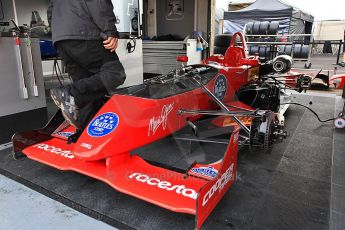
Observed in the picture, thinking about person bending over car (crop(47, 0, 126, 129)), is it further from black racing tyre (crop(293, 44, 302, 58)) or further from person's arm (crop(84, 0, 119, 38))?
black racing tyre (crop(293, 44, 302, 58))

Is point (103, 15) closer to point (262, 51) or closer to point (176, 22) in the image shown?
point (176, 22)

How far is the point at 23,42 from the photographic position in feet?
9.97

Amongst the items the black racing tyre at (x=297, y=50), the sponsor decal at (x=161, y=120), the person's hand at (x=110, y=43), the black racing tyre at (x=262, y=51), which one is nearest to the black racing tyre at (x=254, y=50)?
the black racing tyre at (x=262, y=51)

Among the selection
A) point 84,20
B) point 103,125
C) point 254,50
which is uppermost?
point 84,20

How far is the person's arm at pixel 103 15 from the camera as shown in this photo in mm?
2064

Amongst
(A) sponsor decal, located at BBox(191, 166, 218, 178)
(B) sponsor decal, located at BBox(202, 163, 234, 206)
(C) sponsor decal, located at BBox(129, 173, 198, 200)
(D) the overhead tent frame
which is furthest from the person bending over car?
(D) the overhead tent frame

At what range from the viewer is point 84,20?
212 cm

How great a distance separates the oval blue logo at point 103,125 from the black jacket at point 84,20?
0.59 metres

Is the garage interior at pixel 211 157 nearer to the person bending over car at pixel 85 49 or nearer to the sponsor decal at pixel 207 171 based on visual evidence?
the sponsor decal at pixel 207 171

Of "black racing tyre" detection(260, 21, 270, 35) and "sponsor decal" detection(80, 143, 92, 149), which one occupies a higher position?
"black racing tyre" detection(260, 21, 270, 35)

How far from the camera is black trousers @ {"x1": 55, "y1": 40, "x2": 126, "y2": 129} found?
215cm

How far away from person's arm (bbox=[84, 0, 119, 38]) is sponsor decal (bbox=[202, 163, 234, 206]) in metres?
1.25

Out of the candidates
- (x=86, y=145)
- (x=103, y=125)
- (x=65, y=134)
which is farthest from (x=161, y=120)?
(x=65, y=134)

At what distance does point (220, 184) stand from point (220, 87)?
57.1 inches
